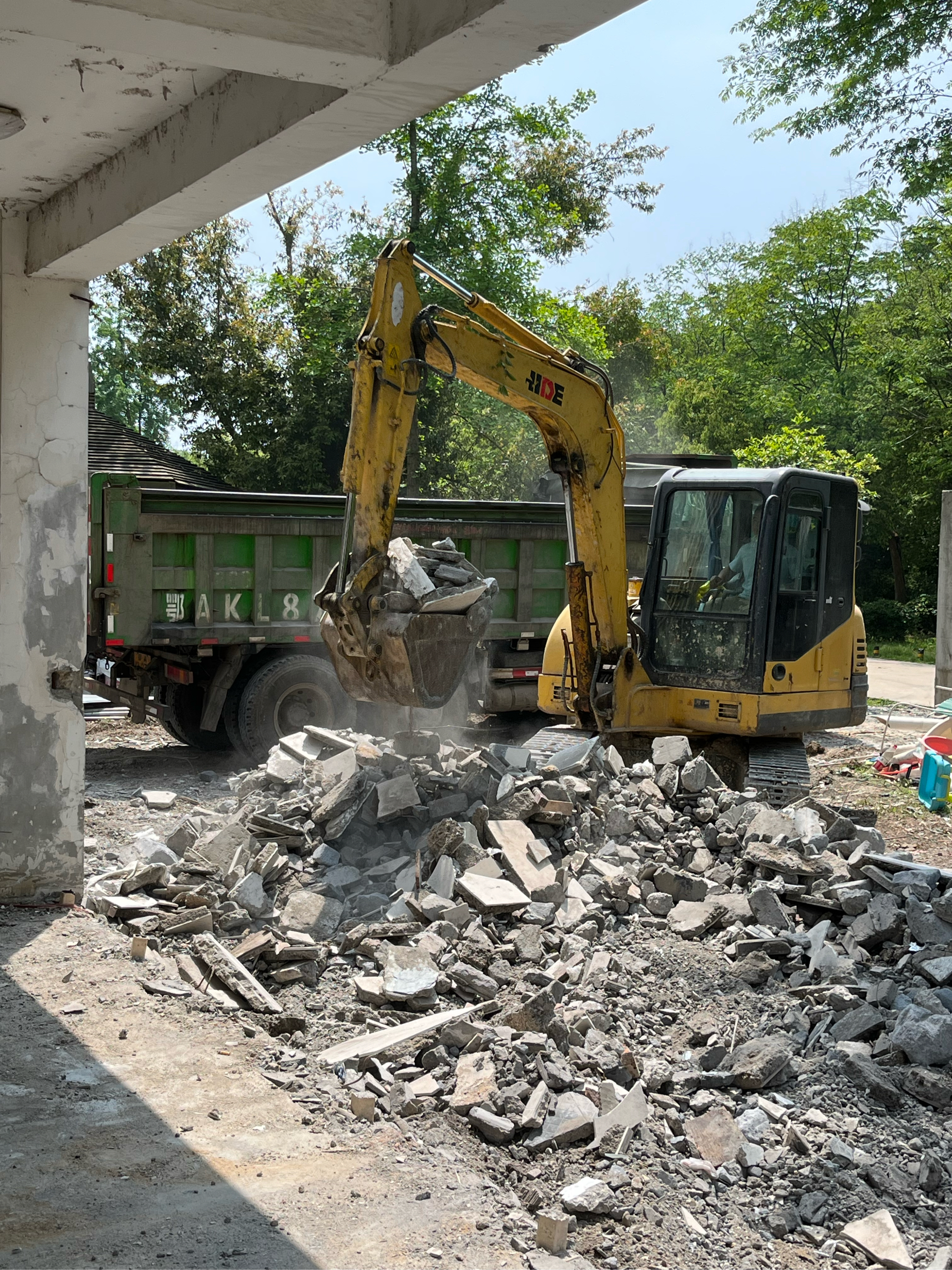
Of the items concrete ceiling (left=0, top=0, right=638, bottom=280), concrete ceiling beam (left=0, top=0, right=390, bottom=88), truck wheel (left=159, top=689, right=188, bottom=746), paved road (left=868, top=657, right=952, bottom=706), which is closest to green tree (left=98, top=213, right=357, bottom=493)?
paved road (left=868, top=657, right=952, bottom=706)

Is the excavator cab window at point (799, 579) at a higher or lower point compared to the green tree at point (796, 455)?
lower

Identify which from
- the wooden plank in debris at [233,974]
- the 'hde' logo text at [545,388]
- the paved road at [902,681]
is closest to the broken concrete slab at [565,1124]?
the wooden plank in debris at [233,974]

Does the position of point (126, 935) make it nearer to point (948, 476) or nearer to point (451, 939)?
point (451, 939)

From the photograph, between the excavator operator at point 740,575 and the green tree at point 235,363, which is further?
the green tree at point 235,363

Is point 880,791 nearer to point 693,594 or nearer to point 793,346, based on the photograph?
point 693,594

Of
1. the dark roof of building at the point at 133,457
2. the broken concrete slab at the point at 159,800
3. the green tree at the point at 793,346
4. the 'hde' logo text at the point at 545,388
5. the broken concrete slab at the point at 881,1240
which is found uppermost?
the green tree at the point at 793,346

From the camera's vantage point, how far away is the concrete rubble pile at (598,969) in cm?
429

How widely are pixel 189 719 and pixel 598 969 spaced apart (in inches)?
252

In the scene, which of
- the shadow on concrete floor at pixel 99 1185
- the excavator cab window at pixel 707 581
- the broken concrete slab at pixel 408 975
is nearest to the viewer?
the shadow on concrete floor at pixel 99 1185

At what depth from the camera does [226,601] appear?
10.5 meters

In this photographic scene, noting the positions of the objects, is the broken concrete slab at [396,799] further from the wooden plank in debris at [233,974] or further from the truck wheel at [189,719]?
the truck wheel at [189,719]

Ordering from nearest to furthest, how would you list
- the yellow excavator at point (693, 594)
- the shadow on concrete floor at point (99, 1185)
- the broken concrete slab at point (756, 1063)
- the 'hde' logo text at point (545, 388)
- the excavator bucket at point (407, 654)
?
1. the shadow on concrete floor at point (99, 1185)
2. the broken concrete slab at point (756, 1063)
3. the excavator bucket at point (407, 654)
4. the 'hde' logo text at point (545, 388)
5. the yellow excavator at point (693, 594)

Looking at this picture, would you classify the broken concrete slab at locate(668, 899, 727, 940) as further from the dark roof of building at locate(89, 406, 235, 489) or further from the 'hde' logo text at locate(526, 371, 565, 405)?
the dark roof of building at locate(89, 406, 235, 489)

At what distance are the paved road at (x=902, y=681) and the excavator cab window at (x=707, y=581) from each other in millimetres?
8139
